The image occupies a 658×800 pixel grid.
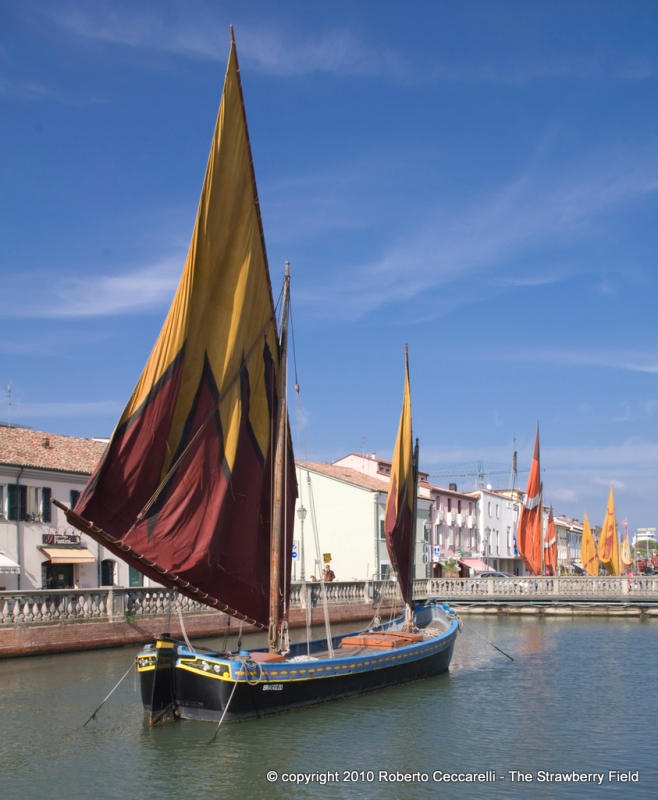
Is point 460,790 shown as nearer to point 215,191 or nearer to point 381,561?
point 215,191

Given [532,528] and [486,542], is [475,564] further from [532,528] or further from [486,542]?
[532,528]

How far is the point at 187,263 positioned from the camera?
1623 centimetres

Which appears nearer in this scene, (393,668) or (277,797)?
(277,797)

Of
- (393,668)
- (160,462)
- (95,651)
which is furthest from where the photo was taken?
(95,651)

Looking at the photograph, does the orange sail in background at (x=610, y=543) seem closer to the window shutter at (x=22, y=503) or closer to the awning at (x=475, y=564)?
the awning at (x=475, y=564)

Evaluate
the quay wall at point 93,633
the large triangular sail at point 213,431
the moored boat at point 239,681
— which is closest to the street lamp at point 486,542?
the quay wall at point 93,633

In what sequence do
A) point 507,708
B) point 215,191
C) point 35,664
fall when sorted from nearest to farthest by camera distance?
point 215,191, point 507,708, point 35,664

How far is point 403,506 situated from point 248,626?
38.6ft

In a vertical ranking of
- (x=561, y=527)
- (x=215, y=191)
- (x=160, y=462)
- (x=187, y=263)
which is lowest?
(x=561, y=527)

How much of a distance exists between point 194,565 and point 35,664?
34.8 ft

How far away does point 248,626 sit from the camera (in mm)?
→ 34375

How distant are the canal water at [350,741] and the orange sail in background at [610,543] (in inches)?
1920

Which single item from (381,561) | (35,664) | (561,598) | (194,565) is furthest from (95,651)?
(381,561)

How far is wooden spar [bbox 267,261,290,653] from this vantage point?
18.0 metres
